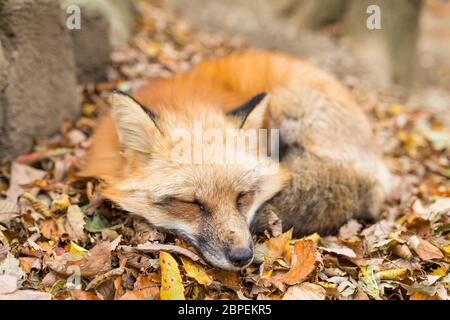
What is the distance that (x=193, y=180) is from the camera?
9.21 feet

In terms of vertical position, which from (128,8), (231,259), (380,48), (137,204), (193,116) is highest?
(128,8)

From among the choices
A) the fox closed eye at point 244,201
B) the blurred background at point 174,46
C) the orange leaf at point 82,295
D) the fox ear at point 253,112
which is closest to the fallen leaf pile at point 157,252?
the orange leaf at point 82,295

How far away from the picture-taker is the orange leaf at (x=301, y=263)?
275cm

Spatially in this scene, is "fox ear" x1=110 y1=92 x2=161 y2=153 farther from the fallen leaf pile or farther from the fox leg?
the fox leg

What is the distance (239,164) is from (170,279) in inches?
31.6

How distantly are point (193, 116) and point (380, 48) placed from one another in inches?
192

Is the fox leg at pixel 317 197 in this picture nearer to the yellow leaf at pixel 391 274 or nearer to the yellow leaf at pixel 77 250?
the yellow leaf at pixel 391 274

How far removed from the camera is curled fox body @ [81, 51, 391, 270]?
2.81m

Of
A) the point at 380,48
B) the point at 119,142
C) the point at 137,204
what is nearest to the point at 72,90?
the point at 119,142

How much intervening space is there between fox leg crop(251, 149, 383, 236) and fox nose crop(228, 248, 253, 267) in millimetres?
493

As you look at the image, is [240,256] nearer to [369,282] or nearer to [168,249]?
[168,249]

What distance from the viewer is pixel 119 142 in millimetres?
3170

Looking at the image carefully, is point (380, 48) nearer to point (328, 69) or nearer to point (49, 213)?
point (328, 69)

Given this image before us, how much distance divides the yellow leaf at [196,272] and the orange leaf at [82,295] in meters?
0.51
